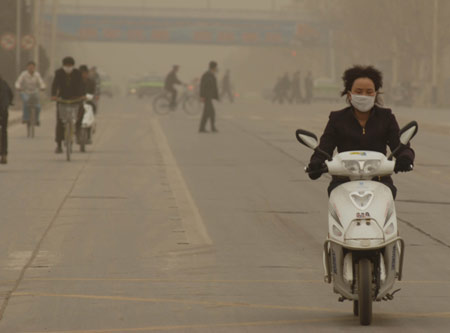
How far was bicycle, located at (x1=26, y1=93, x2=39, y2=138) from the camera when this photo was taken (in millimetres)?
35438

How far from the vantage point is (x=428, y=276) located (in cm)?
1100

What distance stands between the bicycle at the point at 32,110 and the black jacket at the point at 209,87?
15.4 feet

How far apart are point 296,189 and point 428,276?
858 cm

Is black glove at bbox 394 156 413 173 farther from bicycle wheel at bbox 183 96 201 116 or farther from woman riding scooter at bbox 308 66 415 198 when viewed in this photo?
bicycle wheel at bbox 183 96 201 116

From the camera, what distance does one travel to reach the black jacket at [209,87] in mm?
38812

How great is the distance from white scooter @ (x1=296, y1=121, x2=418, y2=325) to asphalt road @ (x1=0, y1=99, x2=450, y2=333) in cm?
24

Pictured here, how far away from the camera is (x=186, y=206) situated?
16828 mm

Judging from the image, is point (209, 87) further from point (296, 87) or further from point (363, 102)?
point (296, 87)

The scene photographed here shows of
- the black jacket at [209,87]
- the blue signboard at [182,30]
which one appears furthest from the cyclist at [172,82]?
the blue signboard at [182,30]

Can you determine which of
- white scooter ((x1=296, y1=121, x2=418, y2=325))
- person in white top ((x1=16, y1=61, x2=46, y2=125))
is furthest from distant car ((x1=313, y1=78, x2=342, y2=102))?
white scooter ((x1=296, y1=121, x2=418, y2=325))

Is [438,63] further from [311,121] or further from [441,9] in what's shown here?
[311,121]

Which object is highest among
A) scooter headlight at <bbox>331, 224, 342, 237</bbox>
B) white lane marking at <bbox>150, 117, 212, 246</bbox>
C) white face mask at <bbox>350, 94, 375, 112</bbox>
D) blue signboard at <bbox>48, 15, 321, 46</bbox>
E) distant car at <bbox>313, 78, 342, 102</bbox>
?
blue signboard at <bbox>48, 15, 321, 46</bbox>

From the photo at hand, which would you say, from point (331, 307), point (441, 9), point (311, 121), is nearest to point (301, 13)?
point (441, 9)

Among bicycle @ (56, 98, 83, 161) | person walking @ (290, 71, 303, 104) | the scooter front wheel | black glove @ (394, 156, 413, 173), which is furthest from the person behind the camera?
person walking @ (290, 71, 303, 104)
